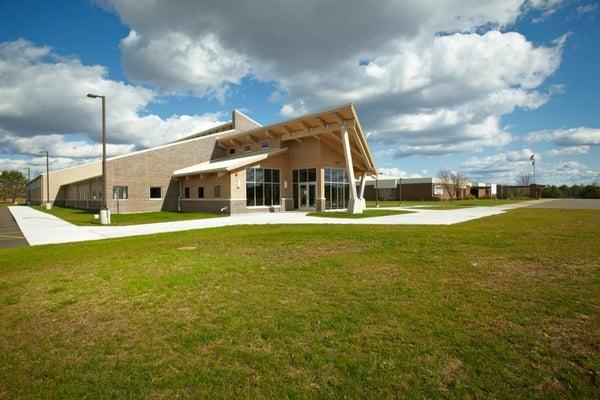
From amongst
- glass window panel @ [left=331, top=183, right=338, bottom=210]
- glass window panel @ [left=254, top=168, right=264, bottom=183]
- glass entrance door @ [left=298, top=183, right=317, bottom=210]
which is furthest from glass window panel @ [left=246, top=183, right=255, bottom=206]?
glass window panel @ [left=331, top=183, right=338, bottom=210]

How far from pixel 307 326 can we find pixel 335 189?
87.7ft

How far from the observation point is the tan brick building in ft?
91.2

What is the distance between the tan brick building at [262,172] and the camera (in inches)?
1095

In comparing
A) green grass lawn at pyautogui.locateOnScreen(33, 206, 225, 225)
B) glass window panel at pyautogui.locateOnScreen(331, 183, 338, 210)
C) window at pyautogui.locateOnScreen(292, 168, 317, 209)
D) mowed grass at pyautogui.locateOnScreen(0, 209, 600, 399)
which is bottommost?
mowed grass at pyautogui.locateOnScreen(0, 209, 600, 399)

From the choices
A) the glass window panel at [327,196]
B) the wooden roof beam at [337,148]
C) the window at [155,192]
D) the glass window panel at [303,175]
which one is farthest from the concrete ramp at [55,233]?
the wooden roof beam at [337,148]

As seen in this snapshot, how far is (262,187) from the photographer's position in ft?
98.0

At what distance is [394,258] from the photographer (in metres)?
8.67

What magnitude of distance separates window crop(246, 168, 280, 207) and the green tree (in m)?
87.9

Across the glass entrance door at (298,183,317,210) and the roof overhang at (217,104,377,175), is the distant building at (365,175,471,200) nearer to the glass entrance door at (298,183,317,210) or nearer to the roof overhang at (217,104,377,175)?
the roof overhang at (217,104,377,175)

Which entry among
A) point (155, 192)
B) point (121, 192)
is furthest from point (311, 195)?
point (121, 192)

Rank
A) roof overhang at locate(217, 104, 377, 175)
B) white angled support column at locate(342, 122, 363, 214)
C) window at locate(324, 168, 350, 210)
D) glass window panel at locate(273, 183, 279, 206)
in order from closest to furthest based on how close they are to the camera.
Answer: white angled support column at locate(342, 122, 363, 214)
roof overhang at locate(217, 104, 377, 175)
window at locate(324, 168, 350, 210)
glass window panel at locate(273, 183, 279, 206)

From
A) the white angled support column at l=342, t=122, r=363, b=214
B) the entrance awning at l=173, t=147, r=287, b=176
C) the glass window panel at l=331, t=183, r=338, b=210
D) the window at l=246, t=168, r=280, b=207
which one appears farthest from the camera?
the glass window panel at l=331, t=183, r=338, b=210

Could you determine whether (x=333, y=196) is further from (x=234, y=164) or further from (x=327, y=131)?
(x=234, y=164)

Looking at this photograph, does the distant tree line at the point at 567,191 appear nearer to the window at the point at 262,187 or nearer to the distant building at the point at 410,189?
the distant building at the point at 410,189
